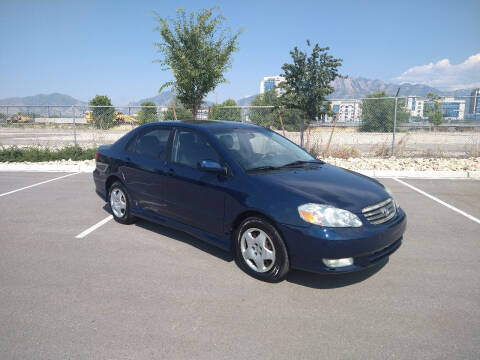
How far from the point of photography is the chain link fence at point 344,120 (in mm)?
12352

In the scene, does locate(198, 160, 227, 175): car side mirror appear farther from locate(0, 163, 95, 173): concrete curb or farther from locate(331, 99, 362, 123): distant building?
locate(331, 99, 362, 123): distant building

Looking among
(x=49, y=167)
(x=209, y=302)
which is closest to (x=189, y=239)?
(x=209, y=302)

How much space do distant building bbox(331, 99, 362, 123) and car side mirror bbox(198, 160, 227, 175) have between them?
36.3 ft

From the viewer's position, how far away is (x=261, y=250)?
11.5 ft

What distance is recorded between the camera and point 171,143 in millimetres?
4555

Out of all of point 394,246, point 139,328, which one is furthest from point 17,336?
point 394,246

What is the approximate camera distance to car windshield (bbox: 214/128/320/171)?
3.98m

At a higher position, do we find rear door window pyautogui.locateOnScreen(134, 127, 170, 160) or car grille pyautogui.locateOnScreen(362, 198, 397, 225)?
rear door window pyautogui.locateOnScreen(134, 127, 170, 160)

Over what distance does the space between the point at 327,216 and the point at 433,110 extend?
12.7 metres

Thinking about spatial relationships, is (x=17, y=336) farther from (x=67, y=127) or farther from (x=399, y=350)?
(x=67, y=127)

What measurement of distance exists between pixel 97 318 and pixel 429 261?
360 cm

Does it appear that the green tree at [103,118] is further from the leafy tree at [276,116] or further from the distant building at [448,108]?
the distant building at [448,108]

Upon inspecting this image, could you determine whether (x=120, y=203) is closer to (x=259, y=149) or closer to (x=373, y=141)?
(x=259, y=149)

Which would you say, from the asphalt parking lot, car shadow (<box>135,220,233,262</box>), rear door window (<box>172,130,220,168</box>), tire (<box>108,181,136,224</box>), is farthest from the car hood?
tire (<box>108,181,136,224</box>)
